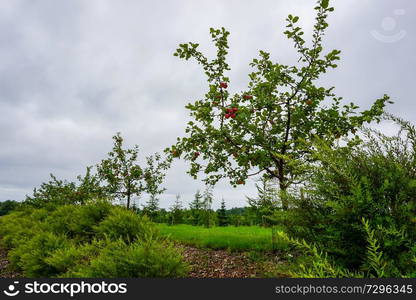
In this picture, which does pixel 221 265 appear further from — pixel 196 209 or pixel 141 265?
pixel 196 209

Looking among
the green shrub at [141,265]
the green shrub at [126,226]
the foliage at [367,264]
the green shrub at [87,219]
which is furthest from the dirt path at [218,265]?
the foliage at [367,264]

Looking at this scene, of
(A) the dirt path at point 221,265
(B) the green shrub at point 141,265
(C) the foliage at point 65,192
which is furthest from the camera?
(C) the foliage at point 65,192

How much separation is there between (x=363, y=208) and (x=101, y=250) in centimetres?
420

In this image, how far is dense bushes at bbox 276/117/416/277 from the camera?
2.73 meters

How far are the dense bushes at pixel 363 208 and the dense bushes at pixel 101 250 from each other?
74.5 inches

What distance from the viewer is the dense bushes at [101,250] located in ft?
13.3

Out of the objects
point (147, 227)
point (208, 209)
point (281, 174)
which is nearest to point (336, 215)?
point (147, 227)

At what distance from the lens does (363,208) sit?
9.77 feet

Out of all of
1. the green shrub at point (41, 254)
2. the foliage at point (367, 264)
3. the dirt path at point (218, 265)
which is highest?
the foliage at point (367, 264)

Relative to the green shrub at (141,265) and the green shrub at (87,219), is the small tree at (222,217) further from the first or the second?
the green shrub at (141,265)

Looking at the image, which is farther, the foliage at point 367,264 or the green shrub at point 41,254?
the green shrub at point 41,254

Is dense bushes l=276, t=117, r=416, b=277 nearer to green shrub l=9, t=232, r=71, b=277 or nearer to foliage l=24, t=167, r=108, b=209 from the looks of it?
green shrub l=9, t=232, r=71, b=277

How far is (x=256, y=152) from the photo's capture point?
7.56 metres

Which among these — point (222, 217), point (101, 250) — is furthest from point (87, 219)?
point (222, 217)
